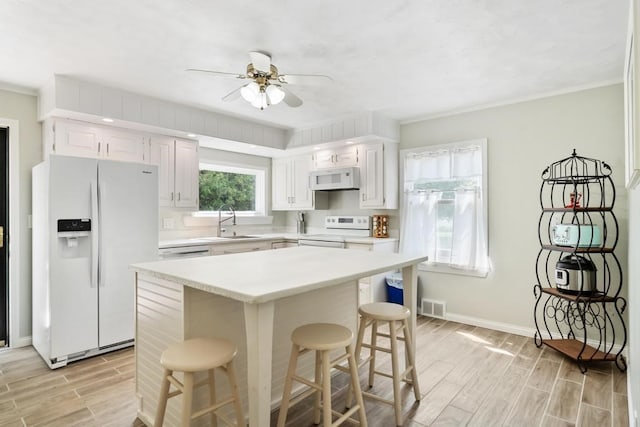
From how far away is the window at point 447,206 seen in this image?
12.7 ft

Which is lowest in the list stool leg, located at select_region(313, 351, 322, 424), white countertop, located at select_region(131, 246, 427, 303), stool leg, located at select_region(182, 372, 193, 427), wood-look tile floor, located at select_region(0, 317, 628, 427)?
wood-look tile floor, located at select_region(0, 317, 628, 427)

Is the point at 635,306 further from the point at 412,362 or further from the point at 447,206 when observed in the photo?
the point at 447,206

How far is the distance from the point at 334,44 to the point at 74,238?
260 cm

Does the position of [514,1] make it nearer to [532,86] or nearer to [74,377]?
[532,86]

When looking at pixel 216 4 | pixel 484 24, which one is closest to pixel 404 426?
pixel 484 24

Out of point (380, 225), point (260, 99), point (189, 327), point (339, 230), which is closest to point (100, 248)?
point (189, 327)

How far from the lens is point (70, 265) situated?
2.89 m

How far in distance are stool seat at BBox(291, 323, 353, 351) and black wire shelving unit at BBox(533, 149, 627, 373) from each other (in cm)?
219

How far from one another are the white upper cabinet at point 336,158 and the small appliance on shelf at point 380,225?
78 centimetres

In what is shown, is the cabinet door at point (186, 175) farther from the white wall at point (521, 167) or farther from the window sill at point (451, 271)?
the white wall at point (521, 167)

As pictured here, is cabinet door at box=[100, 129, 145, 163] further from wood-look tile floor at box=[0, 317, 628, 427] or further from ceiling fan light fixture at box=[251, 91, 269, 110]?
wood-look tile floor at box=[0, 317, 628, 427]

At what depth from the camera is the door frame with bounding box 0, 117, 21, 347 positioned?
3283 millimetres

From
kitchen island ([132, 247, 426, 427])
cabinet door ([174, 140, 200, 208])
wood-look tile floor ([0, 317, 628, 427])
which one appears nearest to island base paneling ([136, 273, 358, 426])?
kitchen island ([132, 247, 426, 427])

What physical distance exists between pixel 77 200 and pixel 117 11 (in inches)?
63.6
